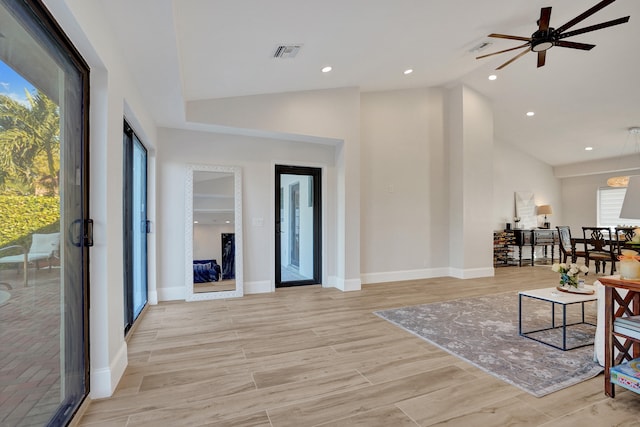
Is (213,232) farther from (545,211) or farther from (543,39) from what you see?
(545,211)

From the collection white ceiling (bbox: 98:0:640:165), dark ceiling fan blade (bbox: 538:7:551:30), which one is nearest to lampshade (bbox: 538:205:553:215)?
white ceiling (bbox: 98:0:640:165)

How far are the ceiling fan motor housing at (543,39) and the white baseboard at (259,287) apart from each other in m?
4.68

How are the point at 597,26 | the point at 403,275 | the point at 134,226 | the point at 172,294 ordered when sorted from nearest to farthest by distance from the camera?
the point at 597,26
the point at 134,226
the point at 172,294
the point at 403,275

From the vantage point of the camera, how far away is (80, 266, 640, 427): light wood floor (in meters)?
1.90

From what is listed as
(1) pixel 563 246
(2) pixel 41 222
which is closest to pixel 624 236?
(1) pixel 563 246

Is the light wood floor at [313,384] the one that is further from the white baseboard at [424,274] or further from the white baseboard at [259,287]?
the white baseboard at [424,274]

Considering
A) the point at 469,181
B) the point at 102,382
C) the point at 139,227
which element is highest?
the point at 469,181

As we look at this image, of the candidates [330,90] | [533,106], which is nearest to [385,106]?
[330,90]

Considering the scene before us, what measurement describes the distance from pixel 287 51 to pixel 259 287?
130 inches

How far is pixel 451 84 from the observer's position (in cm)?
625

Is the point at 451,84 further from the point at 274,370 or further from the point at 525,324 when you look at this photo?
the point at 274,370

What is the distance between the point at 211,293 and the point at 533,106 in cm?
700

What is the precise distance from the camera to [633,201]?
7.21 feet

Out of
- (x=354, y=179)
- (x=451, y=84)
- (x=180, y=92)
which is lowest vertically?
(x=354, y=179)
